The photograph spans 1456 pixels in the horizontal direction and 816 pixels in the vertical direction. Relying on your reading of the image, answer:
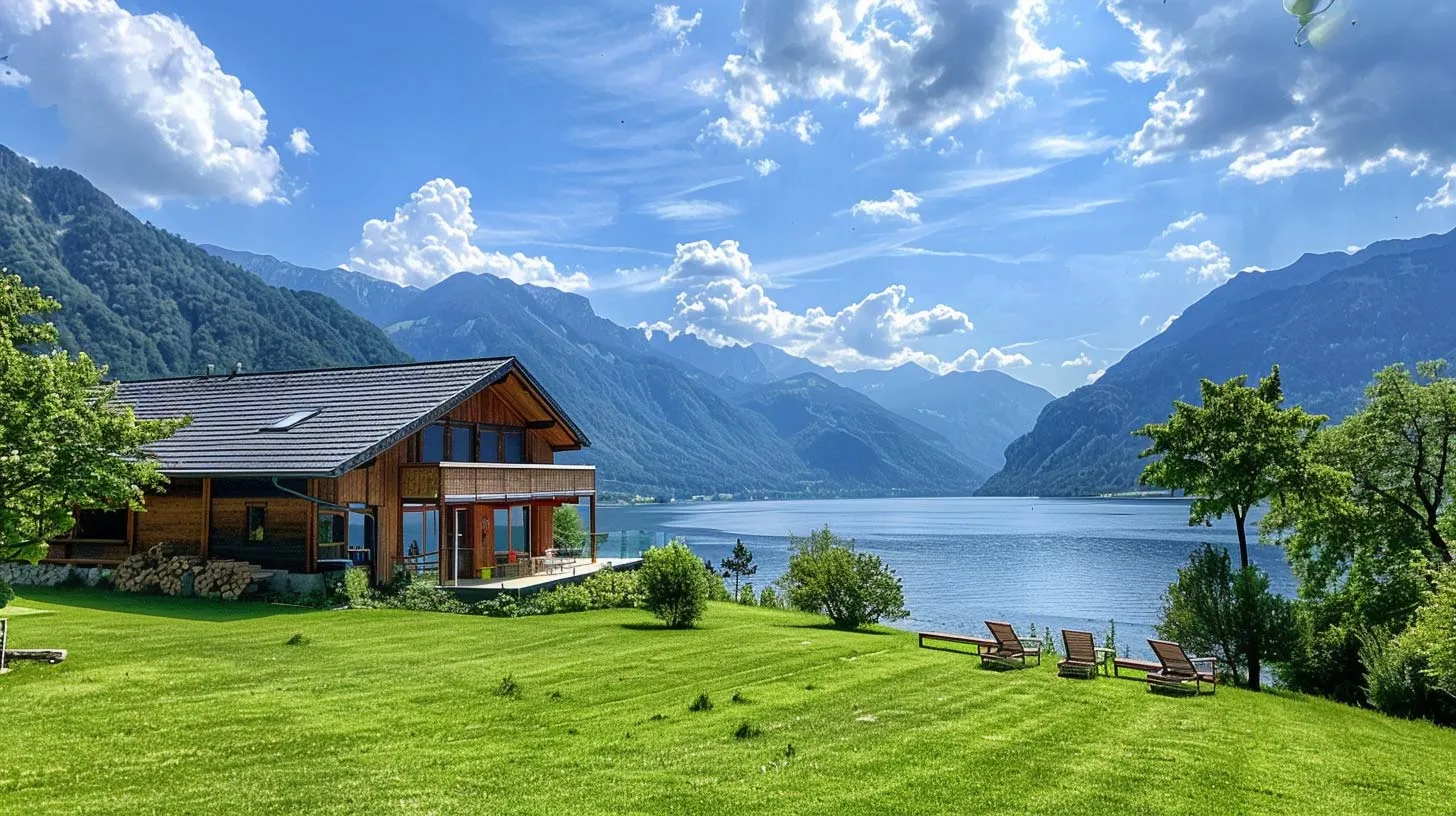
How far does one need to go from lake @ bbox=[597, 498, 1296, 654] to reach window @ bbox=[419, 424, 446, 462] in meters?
8.14

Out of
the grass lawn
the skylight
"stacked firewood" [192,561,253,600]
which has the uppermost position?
the skylight

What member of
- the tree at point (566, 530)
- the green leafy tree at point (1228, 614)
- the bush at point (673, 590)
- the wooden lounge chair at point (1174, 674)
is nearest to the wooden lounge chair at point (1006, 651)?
the wooden lounge chair at point (1174, 674)

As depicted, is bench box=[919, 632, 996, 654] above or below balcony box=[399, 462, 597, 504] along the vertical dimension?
below

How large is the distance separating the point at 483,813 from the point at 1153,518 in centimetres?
16574

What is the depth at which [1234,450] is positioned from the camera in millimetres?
21297

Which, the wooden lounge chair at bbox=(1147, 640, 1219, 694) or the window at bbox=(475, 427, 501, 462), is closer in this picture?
the wooden lounge chair at bbox=(1147, 640, 1219, 694)

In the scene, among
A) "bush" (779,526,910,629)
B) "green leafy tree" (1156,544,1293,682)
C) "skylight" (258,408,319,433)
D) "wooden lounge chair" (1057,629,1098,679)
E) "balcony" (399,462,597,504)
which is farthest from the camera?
"skylight" (258,408,319,433)

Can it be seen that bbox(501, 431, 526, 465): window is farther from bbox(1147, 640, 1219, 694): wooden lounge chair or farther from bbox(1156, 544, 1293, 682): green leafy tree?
bbox(1147, 640, 1219, 694): wooden lounge chair

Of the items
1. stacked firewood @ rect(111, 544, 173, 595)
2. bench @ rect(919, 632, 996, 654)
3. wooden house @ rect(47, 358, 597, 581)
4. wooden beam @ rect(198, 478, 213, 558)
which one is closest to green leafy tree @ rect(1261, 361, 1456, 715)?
bench @ rect(919, 632, 996, 654)

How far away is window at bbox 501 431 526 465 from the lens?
3138cm

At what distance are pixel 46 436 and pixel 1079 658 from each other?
17.6 m

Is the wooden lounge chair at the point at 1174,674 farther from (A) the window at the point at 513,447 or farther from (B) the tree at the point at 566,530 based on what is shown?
(B) the tree at the point at 566,530

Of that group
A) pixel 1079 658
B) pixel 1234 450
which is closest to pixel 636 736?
pixel 1079 658

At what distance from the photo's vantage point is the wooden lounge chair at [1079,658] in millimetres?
15602
